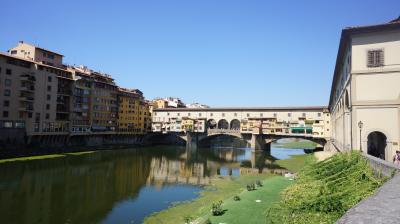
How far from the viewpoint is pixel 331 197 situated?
52.2ft

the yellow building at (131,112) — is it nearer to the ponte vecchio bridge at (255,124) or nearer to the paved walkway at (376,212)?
the ponte vecchio bridge at (255,124)

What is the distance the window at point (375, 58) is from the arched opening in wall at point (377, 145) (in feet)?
21.7

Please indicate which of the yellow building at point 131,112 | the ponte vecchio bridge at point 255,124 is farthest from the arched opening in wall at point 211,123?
the yellow building at point 131,112

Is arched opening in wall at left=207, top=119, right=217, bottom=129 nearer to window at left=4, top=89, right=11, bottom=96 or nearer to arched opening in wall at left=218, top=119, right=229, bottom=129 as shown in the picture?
arched opening in wall at left=218, top=119, right=229, bottom=129

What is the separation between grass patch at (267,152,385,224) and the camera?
561 inches

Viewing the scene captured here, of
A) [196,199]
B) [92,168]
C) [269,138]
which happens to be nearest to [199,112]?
[269,138]

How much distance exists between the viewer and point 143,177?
135 feet

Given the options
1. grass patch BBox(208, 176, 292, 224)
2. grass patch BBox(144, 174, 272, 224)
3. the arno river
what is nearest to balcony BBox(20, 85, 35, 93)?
the arno river

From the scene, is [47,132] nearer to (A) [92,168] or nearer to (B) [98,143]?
(B) [98,143]

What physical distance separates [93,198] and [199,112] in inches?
2984

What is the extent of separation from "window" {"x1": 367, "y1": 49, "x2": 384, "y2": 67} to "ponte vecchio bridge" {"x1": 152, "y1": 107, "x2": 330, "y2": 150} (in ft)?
169

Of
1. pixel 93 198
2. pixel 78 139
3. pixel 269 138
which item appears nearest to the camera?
pixel 93 198

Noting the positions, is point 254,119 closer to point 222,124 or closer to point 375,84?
point 222,124

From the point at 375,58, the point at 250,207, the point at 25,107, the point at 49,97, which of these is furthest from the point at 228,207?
the point at 49,97
